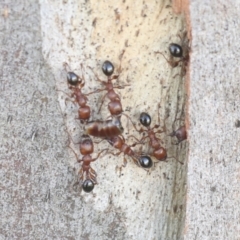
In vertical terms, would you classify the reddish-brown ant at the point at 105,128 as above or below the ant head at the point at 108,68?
below

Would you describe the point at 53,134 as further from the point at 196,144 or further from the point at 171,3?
the point at 171,3

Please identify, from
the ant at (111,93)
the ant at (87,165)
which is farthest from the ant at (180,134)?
the ant at (87,165)

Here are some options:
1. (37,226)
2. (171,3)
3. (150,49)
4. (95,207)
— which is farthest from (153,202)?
(171,3)

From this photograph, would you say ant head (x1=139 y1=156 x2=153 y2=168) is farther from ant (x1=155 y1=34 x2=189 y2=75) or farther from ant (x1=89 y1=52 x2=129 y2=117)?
ant (x1=155 y1=34 x2=189 y2=75)

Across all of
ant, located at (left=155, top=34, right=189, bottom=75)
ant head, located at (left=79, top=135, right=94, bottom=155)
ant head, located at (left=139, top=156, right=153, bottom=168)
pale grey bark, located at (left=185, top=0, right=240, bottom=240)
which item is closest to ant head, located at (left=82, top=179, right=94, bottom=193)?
ant head, located at (left=79, top=135, right=94, bottom=155)

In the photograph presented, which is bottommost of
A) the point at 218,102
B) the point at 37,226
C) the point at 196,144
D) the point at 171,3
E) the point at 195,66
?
the point at 37,226

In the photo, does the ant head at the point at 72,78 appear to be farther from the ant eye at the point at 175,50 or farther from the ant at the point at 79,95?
the ant eye at the point at 175,50

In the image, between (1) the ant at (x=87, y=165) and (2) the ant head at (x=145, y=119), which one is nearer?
(1) the ant at (x=87, y=165)
